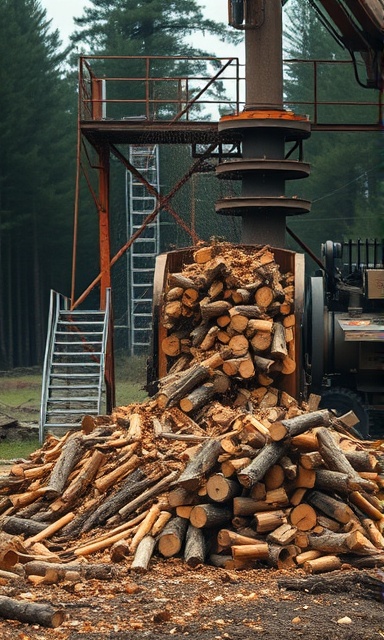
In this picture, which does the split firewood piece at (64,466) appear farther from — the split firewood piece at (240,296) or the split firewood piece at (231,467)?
the split firewood piece at (240,296)

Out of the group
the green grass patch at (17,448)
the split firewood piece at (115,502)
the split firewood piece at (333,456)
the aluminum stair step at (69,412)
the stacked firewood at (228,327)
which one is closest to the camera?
the split firewood piece at (333,456)

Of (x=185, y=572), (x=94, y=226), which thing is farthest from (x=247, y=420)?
(x=94, y=226)

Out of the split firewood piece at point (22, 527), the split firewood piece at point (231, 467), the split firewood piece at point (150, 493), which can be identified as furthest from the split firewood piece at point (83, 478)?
the split firewood piece at point (231, 467)

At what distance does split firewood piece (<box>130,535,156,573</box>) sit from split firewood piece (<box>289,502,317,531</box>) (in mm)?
1127

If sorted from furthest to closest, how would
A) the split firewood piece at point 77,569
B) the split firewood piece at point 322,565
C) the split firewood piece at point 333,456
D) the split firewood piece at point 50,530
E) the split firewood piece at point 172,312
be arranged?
the split firewood piece at point 172,312
the split firewood piece at point 50,530
the split firewood piece at point 333,456
the split firewood piece at point 322,565
the split firewood piece at point 77,569

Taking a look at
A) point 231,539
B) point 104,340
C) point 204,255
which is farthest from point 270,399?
point 104,340

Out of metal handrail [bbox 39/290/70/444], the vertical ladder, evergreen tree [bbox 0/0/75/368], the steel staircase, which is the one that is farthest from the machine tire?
evergreen tree [bbox 0/0/75/368]

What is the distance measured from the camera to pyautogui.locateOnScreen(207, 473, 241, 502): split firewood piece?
9.39 meters

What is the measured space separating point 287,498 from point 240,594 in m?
Result: 1.37

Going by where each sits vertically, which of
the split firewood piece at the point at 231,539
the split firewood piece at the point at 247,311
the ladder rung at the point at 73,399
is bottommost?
the split firewood piece at the point at 231,539

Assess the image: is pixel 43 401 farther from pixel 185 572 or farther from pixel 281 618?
pixel 281 618

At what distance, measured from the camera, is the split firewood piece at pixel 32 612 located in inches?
294

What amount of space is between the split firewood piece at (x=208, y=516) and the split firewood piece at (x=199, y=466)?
18cm

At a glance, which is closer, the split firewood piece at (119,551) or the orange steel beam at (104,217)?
the split firewood piece at (119,551)
